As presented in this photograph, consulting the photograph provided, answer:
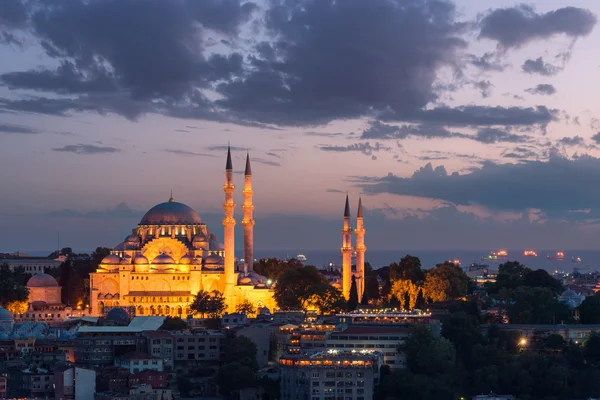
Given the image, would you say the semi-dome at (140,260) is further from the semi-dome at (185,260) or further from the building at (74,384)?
the building at (74,384)

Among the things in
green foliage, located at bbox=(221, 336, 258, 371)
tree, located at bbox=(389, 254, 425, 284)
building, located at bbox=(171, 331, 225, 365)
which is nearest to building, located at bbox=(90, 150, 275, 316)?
tree, located at bbox=(389, 254, 425, 284)

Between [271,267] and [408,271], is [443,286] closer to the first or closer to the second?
[408,271]

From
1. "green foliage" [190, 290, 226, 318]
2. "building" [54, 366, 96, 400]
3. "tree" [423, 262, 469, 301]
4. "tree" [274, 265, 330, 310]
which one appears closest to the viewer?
"building" [54, 366, 96, 400]

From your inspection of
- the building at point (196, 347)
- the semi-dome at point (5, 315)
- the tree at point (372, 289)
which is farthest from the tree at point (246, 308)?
the semi-dome at point (5, 315)

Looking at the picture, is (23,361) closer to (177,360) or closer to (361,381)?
(177,360)

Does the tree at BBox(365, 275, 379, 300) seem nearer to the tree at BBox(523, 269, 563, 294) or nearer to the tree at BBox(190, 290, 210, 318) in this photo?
the tree at BBox(523, 269, 563, 294)

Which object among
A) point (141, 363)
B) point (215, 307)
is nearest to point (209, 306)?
point (215, 307)
